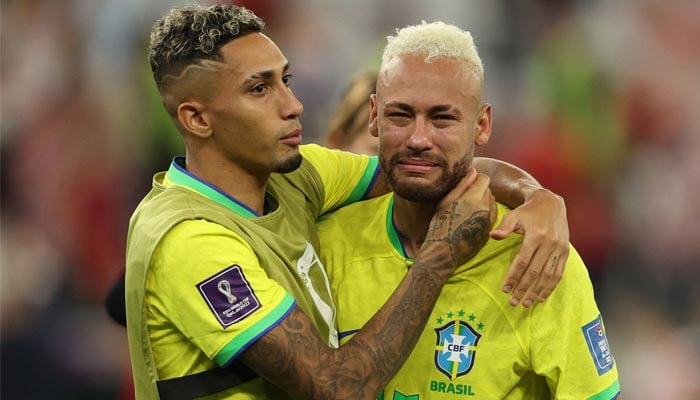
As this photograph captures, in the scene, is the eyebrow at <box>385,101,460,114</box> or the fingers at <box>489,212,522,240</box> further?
the eyebrow at <box>385,101,460,114</box>

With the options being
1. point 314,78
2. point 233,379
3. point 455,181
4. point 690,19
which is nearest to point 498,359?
point 455,181

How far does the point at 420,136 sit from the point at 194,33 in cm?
61

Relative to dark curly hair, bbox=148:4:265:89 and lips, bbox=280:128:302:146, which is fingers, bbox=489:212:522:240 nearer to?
lips, bbox=280:128:302:146

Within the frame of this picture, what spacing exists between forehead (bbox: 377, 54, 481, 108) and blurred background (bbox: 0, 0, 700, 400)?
266 cm

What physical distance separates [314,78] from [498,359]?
10.1 feet

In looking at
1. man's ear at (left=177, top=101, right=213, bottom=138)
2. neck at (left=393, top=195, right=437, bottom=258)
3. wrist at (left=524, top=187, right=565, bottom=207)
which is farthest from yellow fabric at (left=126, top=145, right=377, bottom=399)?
wrist at (left=524, top=187, right=565, bottom=207)

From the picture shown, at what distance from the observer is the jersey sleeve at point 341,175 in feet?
9.17

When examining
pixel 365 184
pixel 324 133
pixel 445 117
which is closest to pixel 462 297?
pixel 445 117

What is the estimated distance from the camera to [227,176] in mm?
2453

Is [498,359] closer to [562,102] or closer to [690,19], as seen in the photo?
[562,102]

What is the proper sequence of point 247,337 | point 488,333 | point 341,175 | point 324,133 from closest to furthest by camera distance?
point 247,337 → point 488,333 → point 341,175 → point 324,133

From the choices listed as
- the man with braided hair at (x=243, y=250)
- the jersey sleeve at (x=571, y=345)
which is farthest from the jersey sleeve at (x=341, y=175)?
the jersey sleeve at (x=571, y=345)

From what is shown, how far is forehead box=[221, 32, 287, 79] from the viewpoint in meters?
2.38

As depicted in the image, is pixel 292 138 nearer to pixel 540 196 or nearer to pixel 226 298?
pixel 226 298
